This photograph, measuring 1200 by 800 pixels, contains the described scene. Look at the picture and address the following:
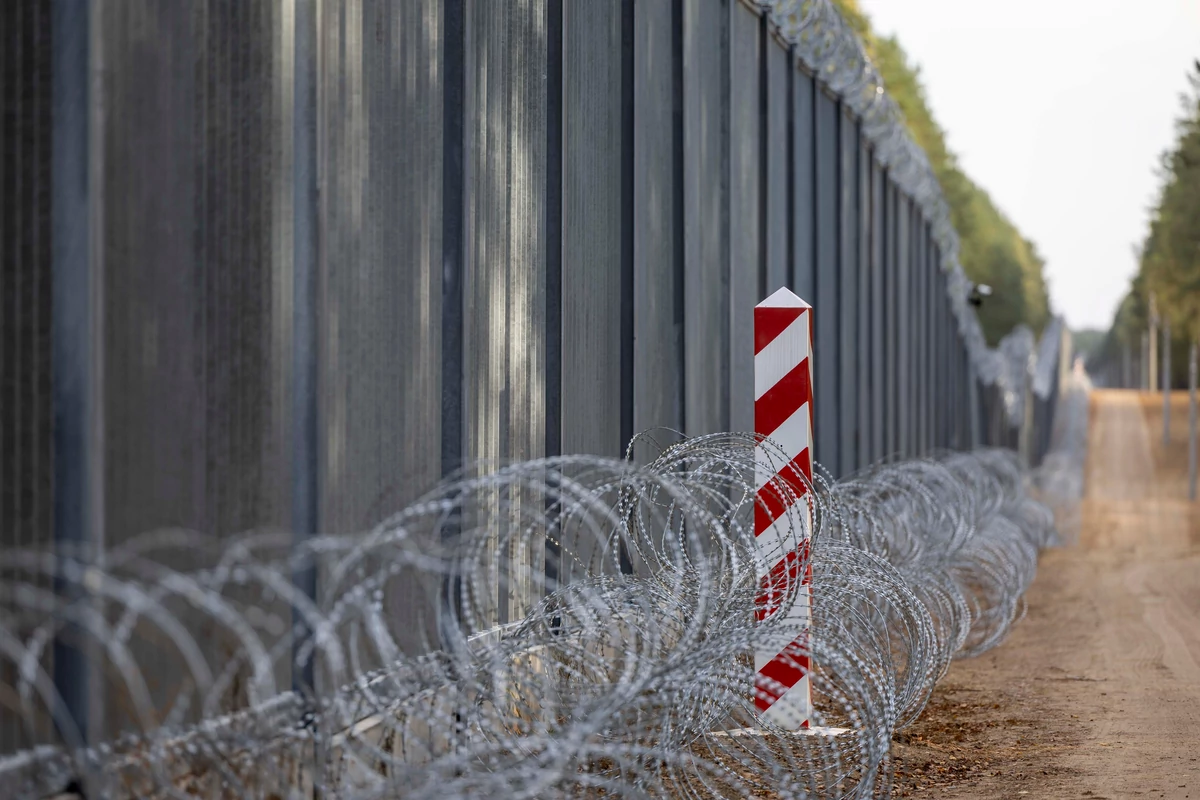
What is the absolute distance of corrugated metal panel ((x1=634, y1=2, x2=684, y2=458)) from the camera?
9250 mm

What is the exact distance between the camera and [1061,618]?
43.3 feet

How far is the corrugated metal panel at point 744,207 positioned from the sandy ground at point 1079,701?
2706 mm

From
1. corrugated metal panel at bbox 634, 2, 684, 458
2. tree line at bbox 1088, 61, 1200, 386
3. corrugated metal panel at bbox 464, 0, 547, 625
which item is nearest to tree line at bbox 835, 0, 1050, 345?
tree line at bbox 1088, 61, 1200, 386

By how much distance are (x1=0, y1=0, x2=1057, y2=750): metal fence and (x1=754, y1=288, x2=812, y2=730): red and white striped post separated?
3.82 ft

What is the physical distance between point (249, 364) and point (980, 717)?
15.9 ft

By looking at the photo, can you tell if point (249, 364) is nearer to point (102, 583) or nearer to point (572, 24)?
point (102, 583)

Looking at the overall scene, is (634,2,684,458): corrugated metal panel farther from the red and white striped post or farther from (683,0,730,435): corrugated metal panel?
the red and white striped post

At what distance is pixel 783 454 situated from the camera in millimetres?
6746

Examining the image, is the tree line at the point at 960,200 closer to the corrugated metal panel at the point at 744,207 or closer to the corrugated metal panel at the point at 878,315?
the corrugated metal panel at the point at 878,315

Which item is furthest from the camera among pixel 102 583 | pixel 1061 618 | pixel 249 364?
pixel 1061 618

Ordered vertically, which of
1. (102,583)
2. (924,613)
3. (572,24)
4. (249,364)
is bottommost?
(924,613)

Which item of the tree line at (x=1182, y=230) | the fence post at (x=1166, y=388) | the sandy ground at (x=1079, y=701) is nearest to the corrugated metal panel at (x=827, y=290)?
the sandy ground at (x=1079, y=701)

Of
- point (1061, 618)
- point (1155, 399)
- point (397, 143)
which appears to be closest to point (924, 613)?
point (397, 143)

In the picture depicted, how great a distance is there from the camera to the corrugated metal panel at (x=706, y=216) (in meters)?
10.3
